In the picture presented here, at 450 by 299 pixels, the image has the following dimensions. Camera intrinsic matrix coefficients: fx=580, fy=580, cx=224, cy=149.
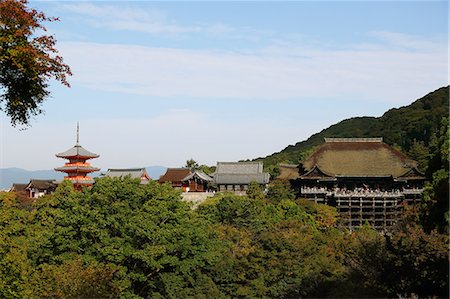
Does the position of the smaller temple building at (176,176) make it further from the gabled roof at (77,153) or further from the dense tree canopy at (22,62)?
the dense tree canopy at (22,62)

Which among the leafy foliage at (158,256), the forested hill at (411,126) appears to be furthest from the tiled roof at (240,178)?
the leafy foliage at (158,256)

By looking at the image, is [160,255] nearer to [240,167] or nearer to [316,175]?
[316,175]

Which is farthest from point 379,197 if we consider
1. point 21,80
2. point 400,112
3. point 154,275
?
point 400,112

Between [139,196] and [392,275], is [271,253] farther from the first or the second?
[392,275]

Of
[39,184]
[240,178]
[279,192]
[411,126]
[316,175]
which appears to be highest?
[411,126]

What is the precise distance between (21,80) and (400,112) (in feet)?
242

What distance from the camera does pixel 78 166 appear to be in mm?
44750

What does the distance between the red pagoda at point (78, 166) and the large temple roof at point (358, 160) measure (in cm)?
1673

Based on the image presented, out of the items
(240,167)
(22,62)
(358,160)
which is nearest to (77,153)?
(240,167)

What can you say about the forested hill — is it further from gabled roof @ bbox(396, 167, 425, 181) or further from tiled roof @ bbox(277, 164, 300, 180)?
gabled roof @ bbox(396, 167, 425, 181)

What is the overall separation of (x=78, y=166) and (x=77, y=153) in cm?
101

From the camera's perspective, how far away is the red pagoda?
44.4 meters

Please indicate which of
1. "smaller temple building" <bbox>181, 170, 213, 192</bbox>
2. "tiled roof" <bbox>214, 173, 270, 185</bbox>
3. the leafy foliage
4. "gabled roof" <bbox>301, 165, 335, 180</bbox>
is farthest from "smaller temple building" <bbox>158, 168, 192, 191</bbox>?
the leafy foliage

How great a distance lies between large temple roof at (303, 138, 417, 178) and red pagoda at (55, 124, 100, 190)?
16734 millimetres
